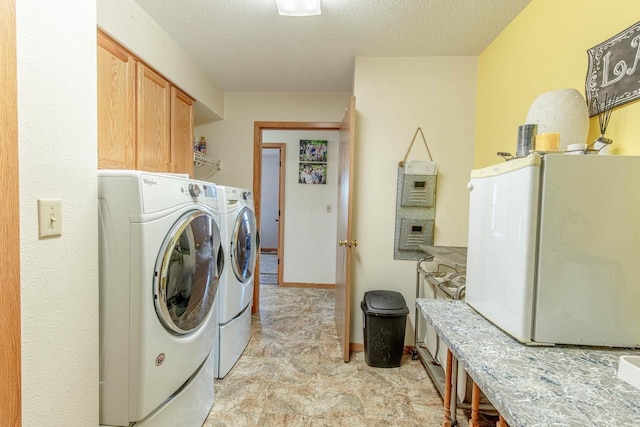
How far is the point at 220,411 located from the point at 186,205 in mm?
1223

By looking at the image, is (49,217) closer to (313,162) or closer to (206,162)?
(206,162)

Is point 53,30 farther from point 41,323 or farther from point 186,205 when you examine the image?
point 41,323

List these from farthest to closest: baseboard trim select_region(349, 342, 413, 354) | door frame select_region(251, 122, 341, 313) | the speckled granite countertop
Result: door frame select_region(251, 122, 341, 313)
baseboard trim select_region(349, 342, 413, 354)
the speckled granite countertop

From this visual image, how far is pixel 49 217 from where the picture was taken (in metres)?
0.82

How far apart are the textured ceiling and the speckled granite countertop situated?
175 centimetres

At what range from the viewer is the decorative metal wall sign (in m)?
0.99

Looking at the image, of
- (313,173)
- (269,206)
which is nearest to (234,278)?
(313,173)

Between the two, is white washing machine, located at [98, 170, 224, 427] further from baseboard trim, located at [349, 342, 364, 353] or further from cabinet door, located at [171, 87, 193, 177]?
baseboard trim, located at [349, 342, 364, 353]

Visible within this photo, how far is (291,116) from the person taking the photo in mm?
2914

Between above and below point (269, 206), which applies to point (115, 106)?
above

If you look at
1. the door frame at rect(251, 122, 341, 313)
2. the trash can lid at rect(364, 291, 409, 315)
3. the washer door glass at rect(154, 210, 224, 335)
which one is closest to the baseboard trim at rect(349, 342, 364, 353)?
the trash can lid at rect(364, 291, 409, 315)

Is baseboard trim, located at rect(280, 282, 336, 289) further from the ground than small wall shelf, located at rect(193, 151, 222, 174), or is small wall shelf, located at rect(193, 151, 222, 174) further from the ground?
small wall shelf, located at rect(193, 151, 222, 174)

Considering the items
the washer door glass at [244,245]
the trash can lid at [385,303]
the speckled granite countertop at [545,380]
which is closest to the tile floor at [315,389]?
the trash can lid at [385,303]

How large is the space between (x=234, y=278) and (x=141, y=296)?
3.19 ft
